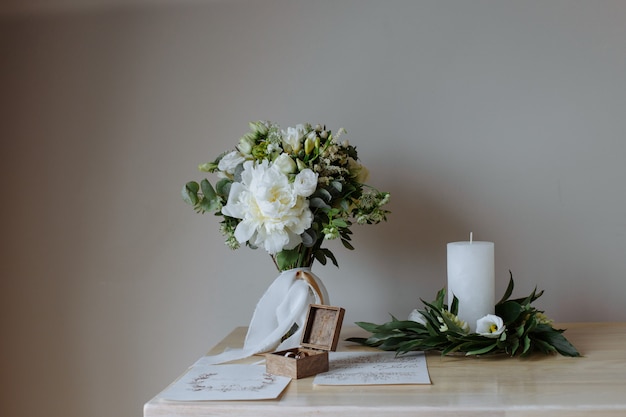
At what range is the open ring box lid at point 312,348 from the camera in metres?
0.95

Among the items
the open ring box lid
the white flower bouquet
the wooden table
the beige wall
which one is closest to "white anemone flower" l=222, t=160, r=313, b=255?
the white flower bouquet

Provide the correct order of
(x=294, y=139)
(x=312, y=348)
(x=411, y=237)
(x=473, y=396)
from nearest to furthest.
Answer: (x=473, y=396), (x=312, y=348), (x=294, y=139), (x=411, y=237)

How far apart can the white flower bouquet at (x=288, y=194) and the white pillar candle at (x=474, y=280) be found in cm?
18

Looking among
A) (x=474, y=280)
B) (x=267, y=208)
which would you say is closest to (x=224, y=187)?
(x=267, y=208)

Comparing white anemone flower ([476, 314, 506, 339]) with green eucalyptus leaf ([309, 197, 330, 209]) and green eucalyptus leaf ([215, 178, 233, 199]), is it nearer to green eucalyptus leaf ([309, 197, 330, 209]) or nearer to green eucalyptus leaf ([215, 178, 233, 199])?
green eucalyptus leaf ([309, 197, 330, 209])

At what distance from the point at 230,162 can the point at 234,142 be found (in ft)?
1.07

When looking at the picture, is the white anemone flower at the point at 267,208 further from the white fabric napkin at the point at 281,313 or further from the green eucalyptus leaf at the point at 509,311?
the green eucalyptus leaf at the point at 509,311

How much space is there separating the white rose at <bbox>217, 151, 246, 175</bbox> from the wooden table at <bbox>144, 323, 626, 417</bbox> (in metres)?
0.43

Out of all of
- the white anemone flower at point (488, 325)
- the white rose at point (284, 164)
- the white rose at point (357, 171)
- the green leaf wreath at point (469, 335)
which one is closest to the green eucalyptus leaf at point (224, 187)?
the white rose at point (284, 164)

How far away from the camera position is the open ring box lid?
0.95 metres

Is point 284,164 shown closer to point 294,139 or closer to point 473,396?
point 294,139

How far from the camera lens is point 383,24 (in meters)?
1.45

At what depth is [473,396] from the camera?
2.76 feet

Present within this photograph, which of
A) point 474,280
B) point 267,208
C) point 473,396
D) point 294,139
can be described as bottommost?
point 473,396
